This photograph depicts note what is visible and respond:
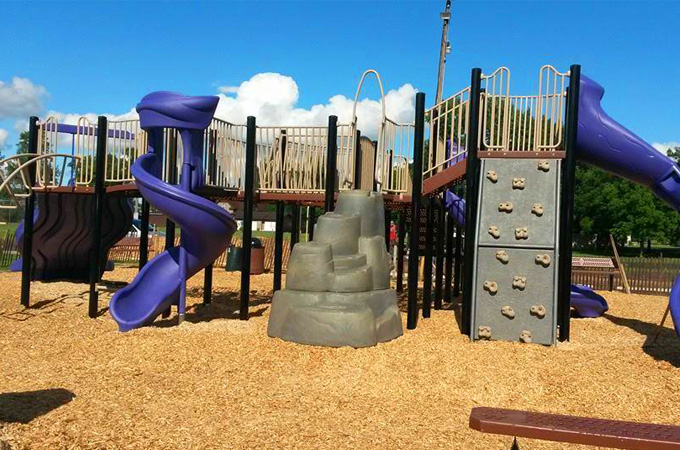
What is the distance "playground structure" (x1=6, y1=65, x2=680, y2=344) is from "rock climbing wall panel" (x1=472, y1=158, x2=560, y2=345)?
0.01 m

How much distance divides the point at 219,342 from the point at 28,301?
17.3 feet

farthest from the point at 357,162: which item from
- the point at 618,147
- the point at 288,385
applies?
the point at 288,385

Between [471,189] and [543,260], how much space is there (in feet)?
4.83

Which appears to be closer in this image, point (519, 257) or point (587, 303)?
point (519, 257)

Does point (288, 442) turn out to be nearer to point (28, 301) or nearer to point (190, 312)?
point (190, 312)

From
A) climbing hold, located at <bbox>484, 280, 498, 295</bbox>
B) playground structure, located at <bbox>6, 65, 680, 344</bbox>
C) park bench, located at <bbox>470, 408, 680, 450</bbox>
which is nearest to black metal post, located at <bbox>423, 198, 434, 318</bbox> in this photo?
playground structure, located at <bbox>6, 65, 680, 344</bbox>

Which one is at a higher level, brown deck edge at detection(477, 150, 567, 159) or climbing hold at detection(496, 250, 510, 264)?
brown deck edge at detection(477, 150, 567, 159)

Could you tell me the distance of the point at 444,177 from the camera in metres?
9.82

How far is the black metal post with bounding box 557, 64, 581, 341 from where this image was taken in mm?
8953

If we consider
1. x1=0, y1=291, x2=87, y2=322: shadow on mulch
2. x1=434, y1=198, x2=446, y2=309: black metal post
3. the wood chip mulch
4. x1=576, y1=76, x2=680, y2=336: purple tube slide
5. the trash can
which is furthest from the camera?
the trash can

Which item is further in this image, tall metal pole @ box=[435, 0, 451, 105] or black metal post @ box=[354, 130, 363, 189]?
tall metal pole @ box=[435, 0, 451, 105]

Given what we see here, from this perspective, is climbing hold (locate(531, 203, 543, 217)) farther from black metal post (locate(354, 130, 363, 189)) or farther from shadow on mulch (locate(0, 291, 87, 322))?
shadow on mulch (locate(0, 291, 87, 322))

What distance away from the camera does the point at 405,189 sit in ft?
34.4

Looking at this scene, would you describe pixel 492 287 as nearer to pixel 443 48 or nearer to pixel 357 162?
pixel 357 162
